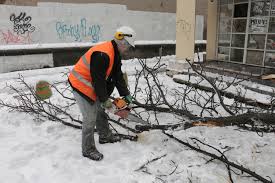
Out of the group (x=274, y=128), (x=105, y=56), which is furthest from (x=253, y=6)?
(x=105, y=56)

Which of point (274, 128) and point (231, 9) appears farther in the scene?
point (231, 9)

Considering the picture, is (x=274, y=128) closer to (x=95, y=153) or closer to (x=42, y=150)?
(x=95, y=153)

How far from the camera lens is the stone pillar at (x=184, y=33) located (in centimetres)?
833

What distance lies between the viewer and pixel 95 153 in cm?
341

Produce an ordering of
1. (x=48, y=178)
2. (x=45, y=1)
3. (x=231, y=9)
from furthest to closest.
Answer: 1. (x=45, y=1)
2. (x=231, y=9)
3. (x=48, y=178)

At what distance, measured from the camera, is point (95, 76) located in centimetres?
313

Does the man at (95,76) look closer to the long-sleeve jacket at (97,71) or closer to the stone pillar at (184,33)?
the long-sleeve jacket at (97,71)

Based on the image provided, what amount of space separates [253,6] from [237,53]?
1472 mm

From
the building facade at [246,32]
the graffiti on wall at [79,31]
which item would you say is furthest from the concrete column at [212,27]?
the graffiti on wall at [79,31]

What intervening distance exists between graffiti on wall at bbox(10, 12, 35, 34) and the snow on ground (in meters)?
6.60

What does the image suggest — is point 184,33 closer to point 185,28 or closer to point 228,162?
point 185,28

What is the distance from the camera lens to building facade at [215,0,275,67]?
7.89 meters

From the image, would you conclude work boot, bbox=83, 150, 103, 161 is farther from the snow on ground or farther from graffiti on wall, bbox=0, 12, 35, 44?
graffiti on wall, bbox=0, 12, 35, 44

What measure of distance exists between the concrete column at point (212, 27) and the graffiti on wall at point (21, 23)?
6.27 m
